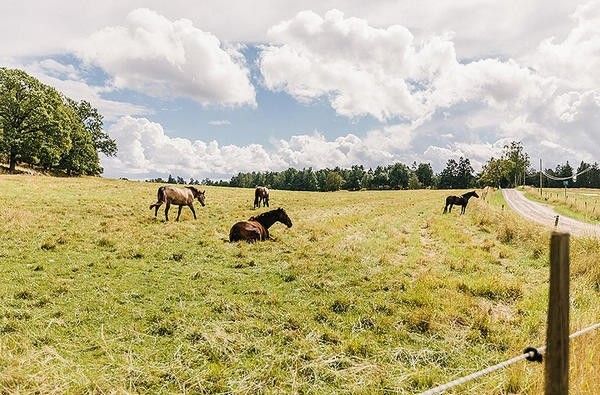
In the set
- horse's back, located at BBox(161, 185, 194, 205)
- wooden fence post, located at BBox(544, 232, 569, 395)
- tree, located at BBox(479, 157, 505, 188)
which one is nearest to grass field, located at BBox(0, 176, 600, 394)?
wooden fence post, located at BBox(544, 232, 569, 395)

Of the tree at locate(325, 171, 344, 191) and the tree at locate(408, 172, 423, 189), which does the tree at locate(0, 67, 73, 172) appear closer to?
the tree at locate(325, 171, 344, 191)

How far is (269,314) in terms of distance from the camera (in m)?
8.70

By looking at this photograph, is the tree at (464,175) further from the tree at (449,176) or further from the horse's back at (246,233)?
the horse's back at (246,233)

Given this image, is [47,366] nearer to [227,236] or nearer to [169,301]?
[169,301]

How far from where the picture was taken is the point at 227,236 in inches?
748

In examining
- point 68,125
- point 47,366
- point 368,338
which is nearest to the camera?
point 47,366

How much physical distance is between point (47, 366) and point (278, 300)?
15.6 feet

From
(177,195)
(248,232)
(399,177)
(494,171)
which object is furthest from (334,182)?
(248,232)

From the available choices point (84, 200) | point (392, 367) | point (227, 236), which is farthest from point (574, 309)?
point (84, 200)

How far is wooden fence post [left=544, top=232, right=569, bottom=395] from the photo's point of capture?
3109mm

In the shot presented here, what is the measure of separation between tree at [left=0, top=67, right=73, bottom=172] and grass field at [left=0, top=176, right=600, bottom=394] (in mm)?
42552

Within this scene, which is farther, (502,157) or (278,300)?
(502,157)

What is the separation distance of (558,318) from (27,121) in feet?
209

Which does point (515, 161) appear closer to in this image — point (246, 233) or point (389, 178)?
point (389, 178)
